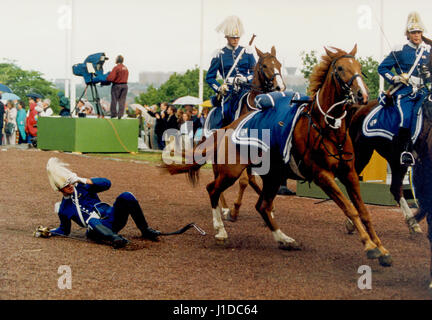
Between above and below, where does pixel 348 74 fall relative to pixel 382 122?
above

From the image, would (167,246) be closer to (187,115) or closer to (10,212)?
(10,212)

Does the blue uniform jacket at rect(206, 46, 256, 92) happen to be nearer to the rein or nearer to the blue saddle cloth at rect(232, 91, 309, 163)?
the blue saddle cloth at rect(232, 91, 309, 163)

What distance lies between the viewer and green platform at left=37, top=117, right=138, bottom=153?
72.3ft

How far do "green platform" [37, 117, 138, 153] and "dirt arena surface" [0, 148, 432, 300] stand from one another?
10.2 m

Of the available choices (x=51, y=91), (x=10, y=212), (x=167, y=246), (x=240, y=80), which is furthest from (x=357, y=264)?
(x=51, y=91)

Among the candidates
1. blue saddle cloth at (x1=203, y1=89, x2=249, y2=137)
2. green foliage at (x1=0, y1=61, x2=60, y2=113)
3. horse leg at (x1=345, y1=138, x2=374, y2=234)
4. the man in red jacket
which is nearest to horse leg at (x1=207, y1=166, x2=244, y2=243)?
blue saddle cloth at (x1=203, y1=89, x2=249, y2=137)

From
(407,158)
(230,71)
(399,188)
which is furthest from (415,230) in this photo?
(230,71)

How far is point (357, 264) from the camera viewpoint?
7195mm

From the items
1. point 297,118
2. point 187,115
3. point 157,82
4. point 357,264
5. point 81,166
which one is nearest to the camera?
point 357,264

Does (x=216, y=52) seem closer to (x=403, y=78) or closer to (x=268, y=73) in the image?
(x=268, y=73)

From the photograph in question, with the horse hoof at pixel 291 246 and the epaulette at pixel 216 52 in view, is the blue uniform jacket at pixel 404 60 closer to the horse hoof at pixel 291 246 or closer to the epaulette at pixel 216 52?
the epaulette at pixel 216 52

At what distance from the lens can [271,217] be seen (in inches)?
326

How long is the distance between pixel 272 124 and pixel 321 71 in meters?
0.89
